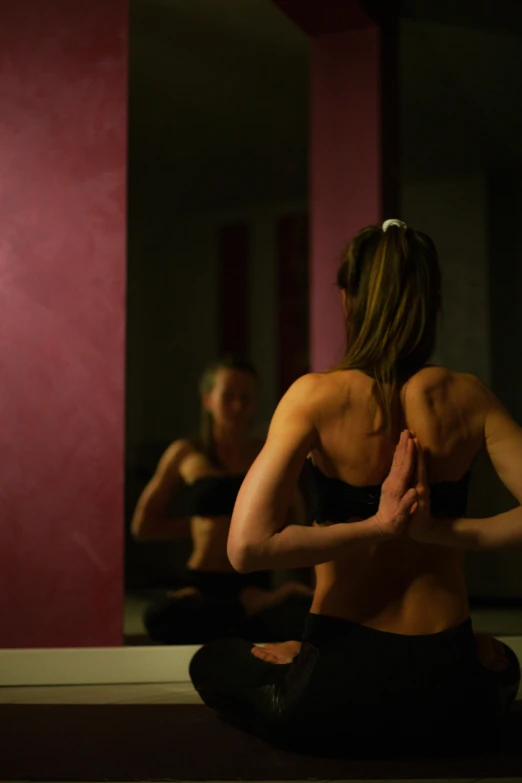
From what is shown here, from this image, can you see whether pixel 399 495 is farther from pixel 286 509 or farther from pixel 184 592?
pixel 184 592

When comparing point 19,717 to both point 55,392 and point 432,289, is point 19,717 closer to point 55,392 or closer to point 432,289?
point 55,392

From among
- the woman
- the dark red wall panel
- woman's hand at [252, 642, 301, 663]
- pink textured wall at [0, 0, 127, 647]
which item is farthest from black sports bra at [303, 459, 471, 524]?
the dark red wall panel

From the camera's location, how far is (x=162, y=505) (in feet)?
9.67

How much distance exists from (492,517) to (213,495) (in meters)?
1.52

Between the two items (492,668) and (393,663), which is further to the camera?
(492,668)

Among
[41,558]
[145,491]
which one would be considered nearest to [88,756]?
[41,558]

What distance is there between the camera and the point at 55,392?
2.71 meters

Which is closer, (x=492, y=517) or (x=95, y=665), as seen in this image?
(x=492, y=517)

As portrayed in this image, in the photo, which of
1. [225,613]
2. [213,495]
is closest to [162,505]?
[213,495]

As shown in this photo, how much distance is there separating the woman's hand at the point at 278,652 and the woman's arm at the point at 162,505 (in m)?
0.91

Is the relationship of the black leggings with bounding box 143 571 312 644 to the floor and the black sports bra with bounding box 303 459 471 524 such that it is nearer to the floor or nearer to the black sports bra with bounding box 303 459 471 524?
the floor

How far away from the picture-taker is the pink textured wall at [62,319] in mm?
2688

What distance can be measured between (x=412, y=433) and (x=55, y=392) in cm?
140

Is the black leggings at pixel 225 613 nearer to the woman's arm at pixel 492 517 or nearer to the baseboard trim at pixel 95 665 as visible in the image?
the baseboard trim at pixel 95 665
